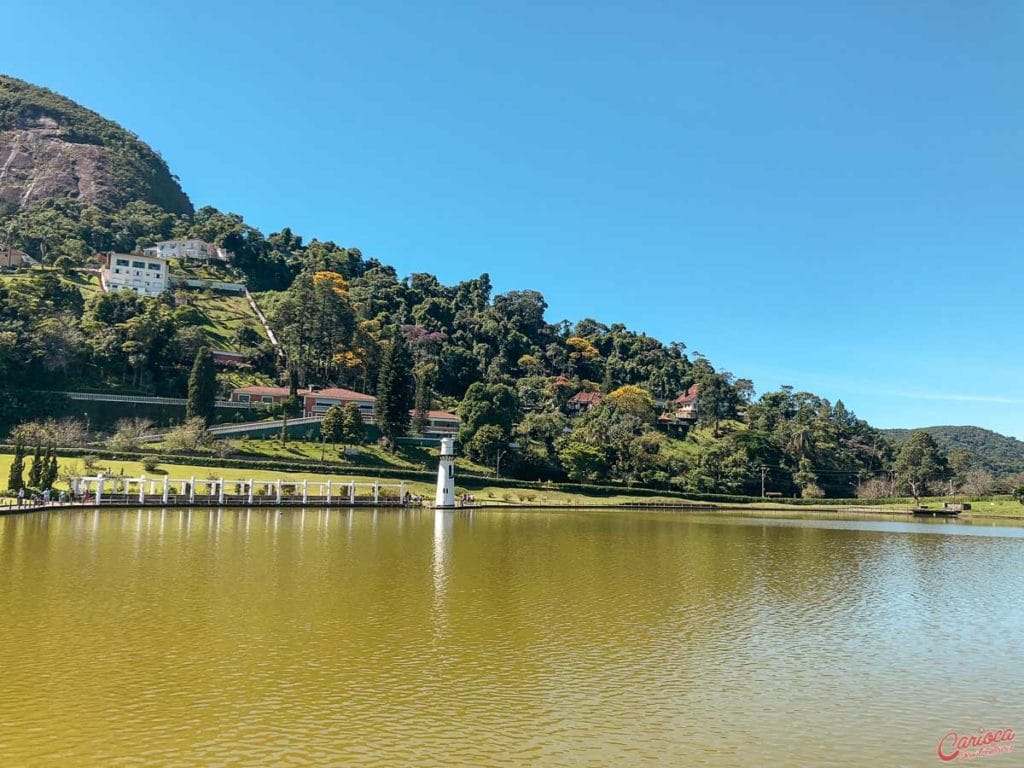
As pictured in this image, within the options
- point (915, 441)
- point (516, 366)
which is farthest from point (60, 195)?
A: point (915, 441)

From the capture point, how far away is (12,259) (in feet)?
364

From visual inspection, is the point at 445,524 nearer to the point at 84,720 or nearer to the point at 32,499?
the point at 32,499

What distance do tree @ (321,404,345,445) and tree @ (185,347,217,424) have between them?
12338mm

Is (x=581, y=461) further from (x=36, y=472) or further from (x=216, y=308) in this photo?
(x=216, y=308)

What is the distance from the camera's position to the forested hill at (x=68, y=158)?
161 meters

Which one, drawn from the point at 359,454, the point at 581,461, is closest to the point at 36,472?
the point at 359,454

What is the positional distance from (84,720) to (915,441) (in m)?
121

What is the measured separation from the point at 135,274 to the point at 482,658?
113100 mm

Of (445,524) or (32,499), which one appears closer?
(32,499)

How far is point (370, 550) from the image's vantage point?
33.8 meters

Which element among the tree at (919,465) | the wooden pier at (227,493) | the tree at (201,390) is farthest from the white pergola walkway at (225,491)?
the tree at (919,465)

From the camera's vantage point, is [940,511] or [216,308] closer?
[940,511]

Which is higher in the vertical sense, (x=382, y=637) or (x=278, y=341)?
(x=278, y=341)

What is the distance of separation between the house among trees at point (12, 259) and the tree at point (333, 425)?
6653 cm
